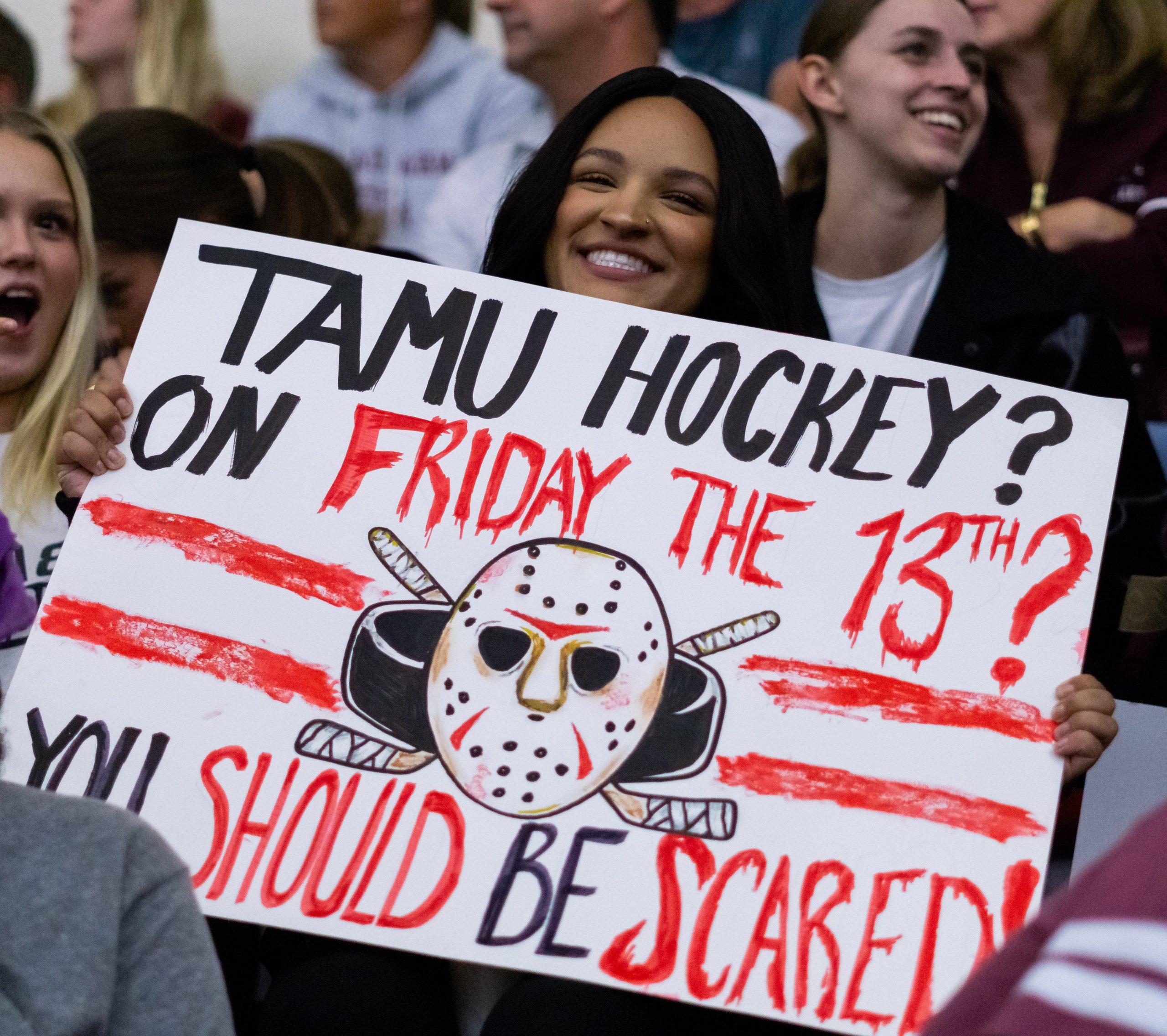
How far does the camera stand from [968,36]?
8.12ft

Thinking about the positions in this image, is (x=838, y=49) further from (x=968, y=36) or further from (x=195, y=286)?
(x=195, y=286)

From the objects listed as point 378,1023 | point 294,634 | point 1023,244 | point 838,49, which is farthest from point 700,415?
point 838,49

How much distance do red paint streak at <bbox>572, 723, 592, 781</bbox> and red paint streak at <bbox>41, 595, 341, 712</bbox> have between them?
0.75 ft

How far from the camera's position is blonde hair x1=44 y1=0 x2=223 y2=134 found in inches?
134

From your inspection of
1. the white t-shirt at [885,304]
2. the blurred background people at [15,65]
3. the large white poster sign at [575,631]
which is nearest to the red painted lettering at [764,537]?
the large white poster sign at [575,631]

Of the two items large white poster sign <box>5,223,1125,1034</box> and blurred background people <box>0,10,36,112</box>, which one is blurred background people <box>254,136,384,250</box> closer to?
blurred background people <box>0,10,36,112</box>

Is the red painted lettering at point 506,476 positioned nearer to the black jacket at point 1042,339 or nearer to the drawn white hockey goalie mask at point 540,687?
the drawn white hockey goalie mask at point 540,687

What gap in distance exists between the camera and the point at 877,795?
1447 millimetres

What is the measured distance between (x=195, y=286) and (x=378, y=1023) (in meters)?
0.76

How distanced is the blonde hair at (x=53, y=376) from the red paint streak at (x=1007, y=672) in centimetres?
112

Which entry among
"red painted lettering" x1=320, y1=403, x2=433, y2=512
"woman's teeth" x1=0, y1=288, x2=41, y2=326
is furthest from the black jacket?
"woman's teeth" x1=0, y1=288, x2=41, y2=326

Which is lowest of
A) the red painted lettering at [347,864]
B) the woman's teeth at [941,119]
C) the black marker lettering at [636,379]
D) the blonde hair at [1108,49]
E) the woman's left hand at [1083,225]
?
the red painted lettering at [347,864]

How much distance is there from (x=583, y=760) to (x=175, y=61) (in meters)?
2.49

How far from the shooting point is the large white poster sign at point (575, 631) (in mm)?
1408
